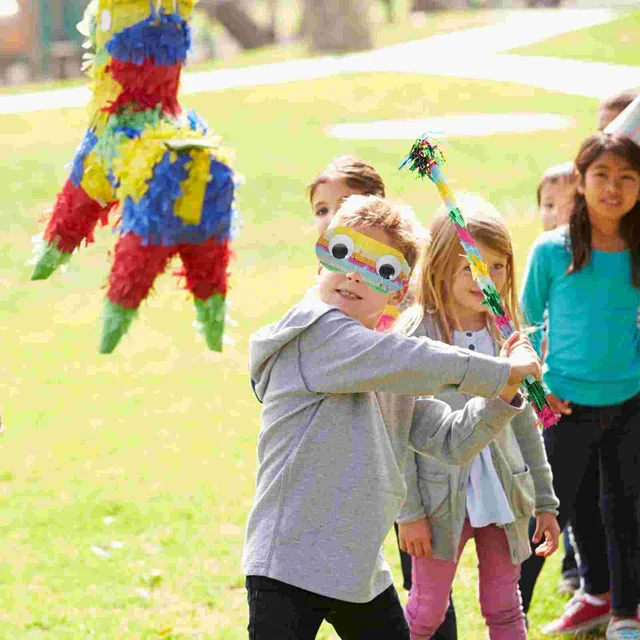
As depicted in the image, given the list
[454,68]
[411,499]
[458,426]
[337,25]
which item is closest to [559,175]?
[411,499]

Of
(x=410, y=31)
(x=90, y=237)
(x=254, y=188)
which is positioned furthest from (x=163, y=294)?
(x=410, y=31)

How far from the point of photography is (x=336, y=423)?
2.14m

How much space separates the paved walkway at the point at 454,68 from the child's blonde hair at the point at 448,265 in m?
11.6

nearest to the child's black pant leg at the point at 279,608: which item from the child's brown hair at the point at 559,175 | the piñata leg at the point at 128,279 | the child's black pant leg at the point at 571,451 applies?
the piñata leg at the point at 128,279

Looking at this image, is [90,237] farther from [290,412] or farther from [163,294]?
[163,294]

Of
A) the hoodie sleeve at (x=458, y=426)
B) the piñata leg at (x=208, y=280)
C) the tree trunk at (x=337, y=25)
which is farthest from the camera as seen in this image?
the tree trunk at (x=337, y=25)

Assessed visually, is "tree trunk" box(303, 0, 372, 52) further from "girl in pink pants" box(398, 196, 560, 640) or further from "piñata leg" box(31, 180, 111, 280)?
"girl in pink pants" box(398, 196, 560, 640)

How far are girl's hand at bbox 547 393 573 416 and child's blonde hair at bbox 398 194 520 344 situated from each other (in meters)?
0.53

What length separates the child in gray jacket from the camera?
2090 mm

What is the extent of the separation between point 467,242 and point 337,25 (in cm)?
1633

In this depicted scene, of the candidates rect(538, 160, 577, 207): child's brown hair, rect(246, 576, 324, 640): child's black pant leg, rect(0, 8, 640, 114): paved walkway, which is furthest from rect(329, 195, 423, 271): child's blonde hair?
rect(0, 8, 640, 114): paved walkway

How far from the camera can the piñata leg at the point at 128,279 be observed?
2971mm

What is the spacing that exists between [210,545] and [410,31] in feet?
57.9

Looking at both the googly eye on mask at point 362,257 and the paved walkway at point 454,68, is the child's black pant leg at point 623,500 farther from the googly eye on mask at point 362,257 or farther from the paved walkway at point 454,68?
the paved walkway at point 454,68
